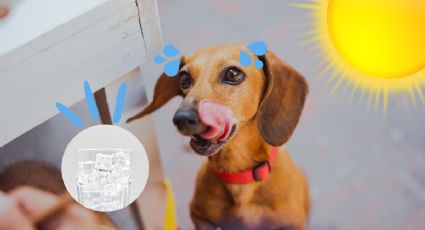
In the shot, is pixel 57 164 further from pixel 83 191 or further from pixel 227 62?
pixel 227 62

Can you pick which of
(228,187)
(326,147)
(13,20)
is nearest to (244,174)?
(228,187)

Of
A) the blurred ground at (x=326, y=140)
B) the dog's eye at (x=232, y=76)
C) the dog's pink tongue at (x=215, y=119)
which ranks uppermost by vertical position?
the dog's eye at (x=232, y=76)

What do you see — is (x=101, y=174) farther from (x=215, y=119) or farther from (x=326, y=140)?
(x=326, y=140)

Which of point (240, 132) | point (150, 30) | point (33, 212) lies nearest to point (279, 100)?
point (240, 132)

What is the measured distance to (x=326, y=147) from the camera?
0.66 m

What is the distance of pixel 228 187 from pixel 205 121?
17 cm

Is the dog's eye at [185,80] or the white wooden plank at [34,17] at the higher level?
the white wooden plank at [34,17]

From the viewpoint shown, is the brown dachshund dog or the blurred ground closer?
the brown dachshund dog

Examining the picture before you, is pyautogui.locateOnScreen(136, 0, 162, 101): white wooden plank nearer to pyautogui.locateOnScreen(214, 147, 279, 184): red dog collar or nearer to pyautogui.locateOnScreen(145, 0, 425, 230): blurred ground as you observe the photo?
pyautogui.locateOnScreen(145, 0, 425, 230): blurred ground

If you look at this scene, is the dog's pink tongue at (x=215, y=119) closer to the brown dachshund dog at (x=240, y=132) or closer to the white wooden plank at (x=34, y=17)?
the brown dachshund dog at (x=240, y=132)

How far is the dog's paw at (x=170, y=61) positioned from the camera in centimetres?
51

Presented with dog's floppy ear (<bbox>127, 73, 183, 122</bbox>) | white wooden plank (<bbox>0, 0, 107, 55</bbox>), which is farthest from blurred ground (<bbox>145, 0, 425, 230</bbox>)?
white wooden plank (<bbox>0, 0, 107, 55</bbox>)

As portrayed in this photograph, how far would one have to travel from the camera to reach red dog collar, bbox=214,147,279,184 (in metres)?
0.57

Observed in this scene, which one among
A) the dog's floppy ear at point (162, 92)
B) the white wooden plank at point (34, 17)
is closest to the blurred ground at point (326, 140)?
the dog's floppy ear at point (162, 92)
